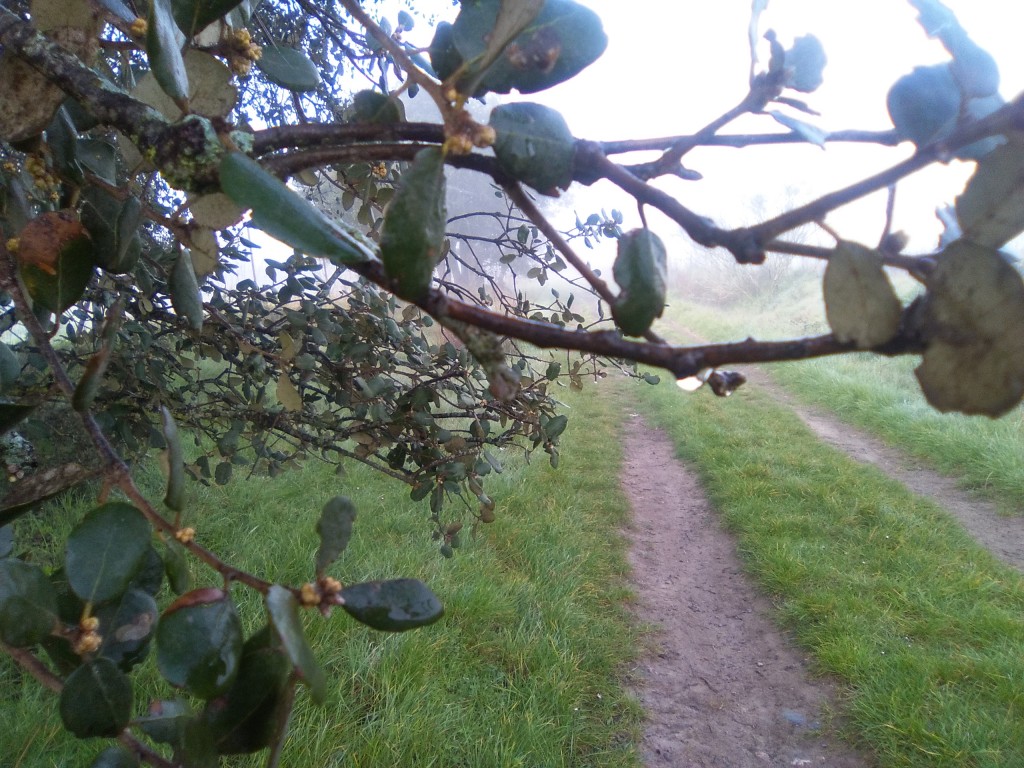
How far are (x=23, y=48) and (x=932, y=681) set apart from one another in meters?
3.17

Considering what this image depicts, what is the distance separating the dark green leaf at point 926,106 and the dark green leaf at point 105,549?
635 mm

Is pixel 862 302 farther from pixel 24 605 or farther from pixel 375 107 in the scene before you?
pixel 24 605

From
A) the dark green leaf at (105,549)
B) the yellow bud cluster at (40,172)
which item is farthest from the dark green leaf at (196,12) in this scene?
the dark green leaf at (105,549)

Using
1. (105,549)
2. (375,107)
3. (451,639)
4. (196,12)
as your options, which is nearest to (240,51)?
(196,12)

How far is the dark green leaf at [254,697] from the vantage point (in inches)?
19.4

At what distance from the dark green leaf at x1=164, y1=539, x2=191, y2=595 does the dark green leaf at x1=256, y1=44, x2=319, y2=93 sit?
569 millimetres

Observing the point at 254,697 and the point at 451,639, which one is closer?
the point at 254,697

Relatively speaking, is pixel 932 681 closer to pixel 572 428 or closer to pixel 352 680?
pixel 352 680

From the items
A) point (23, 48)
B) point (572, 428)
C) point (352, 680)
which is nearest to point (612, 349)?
point (23, 48)

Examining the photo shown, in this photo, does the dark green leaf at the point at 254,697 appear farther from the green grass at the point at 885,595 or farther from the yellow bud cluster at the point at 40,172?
the green grass at the point at 885,595

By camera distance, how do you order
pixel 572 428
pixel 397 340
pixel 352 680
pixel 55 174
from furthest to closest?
pixel 572 428 < pixel 352 680 < pixel 397 340 < pixel 55 174

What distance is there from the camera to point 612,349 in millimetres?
388

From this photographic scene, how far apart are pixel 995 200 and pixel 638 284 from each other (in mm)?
203

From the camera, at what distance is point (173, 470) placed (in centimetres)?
54
